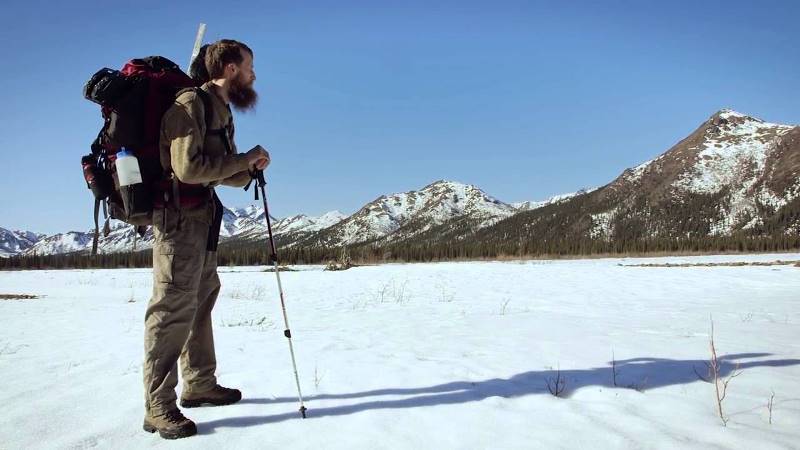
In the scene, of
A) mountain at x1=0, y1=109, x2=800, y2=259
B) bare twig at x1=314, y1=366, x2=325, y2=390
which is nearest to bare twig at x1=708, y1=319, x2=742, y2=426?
bare twig at x1=314, y1=366, x2=325, y2=390

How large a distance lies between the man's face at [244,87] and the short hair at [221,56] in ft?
0.21

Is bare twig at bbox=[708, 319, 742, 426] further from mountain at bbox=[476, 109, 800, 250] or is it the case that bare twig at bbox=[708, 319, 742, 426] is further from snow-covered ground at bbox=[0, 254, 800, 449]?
mountain at bbox=[476, 109, 800, 250]

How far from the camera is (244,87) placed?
143 inches

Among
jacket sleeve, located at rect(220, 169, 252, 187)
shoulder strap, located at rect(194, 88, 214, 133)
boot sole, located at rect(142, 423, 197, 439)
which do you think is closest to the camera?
boot sole, located at rect(142, 423, 197, 439)

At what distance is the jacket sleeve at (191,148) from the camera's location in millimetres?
3033

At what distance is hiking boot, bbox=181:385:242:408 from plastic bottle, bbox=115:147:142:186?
1669 mm

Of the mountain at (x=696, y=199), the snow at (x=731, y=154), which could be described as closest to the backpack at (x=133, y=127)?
the mountain at (x=696, y=199)

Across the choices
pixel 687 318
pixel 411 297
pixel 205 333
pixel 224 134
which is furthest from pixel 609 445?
pixel 411 297

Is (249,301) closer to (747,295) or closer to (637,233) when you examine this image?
(747,295)

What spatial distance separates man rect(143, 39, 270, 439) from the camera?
3025 millimetres

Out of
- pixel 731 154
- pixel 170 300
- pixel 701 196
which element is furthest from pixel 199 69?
pixel 731 154

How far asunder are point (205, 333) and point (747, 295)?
13.1 meters

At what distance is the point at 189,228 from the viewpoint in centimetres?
324

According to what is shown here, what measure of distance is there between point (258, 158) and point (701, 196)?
573 ft
